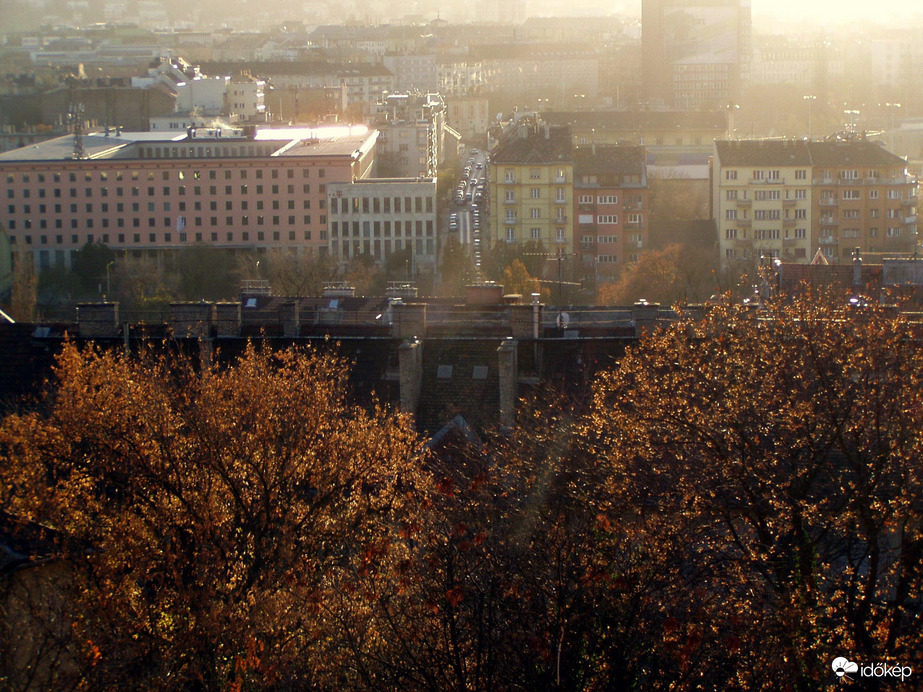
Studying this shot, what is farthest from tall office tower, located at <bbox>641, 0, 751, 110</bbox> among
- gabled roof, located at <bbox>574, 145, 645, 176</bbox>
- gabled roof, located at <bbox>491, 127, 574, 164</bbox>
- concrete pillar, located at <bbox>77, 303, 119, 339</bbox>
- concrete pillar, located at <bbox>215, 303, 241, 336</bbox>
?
concrete pillar, located at <bbox>77, 303, 119, 339</bbox>

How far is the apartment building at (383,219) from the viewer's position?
121ft

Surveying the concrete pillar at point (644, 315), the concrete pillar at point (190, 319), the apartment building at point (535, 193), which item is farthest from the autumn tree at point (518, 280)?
the concrete pillar at point (190, 319)

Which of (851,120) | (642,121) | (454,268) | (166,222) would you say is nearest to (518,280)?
(454,268)

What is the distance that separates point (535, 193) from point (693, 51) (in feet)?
104

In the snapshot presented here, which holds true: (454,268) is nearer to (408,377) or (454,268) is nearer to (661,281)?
(661,281)

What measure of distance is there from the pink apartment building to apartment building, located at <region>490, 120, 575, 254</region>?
5446 millimetres

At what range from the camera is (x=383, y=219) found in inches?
1453

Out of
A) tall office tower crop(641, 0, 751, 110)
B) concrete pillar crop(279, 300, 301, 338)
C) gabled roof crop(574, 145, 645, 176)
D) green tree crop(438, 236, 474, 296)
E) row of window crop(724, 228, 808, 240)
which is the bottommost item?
green tree crop(438, 236, 474, 296)

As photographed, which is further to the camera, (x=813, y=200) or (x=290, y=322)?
(x=813, y=200)

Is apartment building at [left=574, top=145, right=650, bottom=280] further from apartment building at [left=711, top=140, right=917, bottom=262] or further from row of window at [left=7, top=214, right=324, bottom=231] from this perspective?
row of window at [left=7, top=214, right=324, bottom=231]

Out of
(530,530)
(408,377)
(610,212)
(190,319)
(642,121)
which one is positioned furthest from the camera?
(642,121)

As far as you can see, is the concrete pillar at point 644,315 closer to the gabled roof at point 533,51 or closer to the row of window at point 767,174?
the row of window at point 767,174

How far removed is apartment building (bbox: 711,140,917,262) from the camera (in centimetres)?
3322

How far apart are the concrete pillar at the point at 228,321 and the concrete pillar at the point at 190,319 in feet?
0.25
